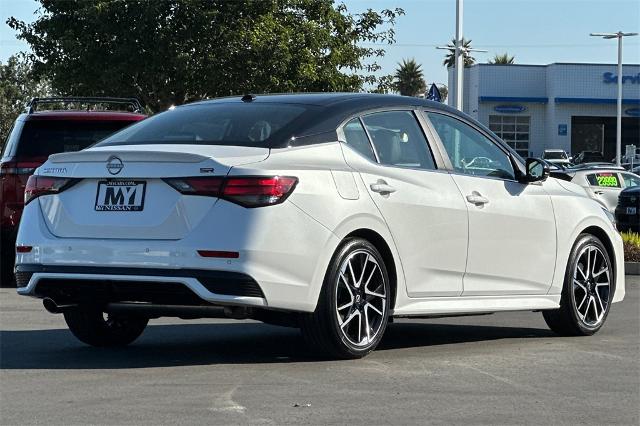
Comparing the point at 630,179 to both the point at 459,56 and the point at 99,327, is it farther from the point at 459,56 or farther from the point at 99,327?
the point at 99,327

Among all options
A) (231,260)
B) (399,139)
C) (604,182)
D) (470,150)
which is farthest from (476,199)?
(604,182)

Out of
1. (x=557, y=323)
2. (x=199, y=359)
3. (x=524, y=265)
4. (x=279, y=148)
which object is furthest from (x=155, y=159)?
(x=557, y=323)

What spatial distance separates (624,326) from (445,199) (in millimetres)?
2649

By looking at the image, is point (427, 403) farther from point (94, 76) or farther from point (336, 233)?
point (94, 76)

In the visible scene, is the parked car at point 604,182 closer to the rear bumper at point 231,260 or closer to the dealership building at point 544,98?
the rear bumper at point 231,260

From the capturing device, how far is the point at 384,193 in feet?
25.7

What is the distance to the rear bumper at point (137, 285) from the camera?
23.0 feet

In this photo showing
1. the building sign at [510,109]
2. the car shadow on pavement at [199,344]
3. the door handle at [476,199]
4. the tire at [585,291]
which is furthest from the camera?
the building sign at [510,109]

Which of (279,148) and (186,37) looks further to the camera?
(186,37)

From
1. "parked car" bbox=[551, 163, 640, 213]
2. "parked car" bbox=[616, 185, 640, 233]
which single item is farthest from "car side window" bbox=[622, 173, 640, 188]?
"parked car" bbox=[616, 185, 640, 233]

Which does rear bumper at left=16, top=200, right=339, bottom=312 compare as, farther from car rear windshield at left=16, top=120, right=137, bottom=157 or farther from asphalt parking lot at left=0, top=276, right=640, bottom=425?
car rear windshield at left=16, top=120, right=137, bottom=157

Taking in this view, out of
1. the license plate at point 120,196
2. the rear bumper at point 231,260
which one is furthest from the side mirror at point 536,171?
the license plate at point 120,196

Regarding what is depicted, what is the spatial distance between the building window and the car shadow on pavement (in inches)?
2655

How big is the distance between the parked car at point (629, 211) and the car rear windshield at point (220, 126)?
1542 centimetres
